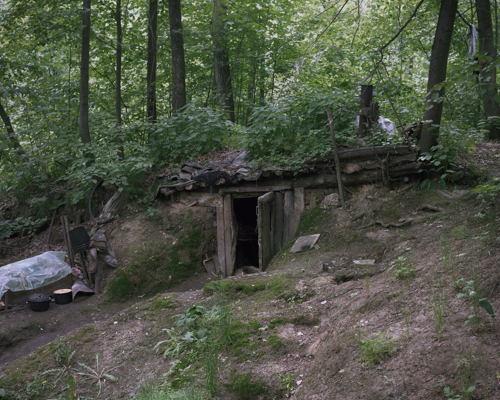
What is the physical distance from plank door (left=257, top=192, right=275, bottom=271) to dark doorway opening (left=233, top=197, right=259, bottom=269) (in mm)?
2201

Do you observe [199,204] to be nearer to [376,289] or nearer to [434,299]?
[376,289]

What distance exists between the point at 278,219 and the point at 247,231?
8.67ft

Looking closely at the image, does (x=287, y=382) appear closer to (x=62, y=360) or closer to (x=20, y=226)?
(x=62, y=360)

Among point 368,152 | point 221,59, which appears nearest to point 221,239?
point 368,152

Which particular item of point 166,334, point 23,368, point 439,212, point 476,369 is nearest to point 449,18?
point 439,212

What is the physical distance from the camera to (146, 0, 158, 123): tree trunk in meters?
11.4

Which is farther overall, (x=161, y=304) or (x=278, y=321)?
(x=161, y=304)

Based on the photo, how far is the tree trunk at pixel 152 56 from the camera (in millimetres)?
11367

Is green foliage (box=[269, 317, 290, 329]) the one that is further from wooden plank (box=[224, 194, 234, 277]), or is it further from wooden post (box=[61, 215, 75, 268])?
wooden post (box=[61, 215, 75, 268])

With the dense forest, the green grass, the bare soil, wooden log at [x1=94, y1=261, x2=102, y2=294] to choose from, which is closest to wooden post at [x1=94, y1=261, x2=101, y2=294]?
wooden log at [x1=94, y1=261, x2=102, y2=294]

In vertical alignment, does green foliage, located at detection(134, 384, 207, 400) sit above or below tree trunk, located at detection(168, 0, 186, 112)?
below

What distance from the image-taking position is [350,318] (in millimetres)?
3408

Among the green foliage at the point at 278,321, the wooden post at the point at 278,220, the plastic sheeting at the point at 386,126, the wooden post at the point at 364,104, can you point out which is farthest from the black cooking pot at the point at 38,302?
the plastic sheeting at the point at 386,126

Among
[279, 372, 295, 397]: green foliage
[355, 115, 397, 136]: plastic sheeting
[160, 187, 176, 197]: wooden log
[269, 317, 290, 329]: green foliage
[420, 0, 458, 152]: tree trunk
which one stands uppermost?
[420, 0, 458, 152]: tree trunk
